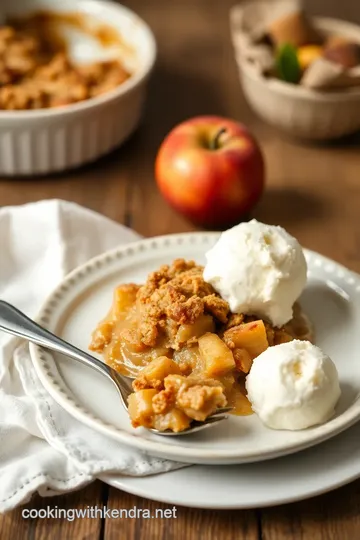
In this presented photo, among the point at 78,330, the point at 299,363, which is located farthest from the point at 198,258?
the point at 299,363

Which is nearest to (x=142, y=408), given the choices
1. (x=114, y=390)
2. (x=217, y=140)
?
(x=114, y=390)

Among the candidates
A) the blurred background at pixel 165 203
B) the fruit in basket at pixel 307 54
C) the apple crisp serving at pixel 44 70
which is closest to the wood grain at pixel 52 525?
the blurred background at pixel 165 203

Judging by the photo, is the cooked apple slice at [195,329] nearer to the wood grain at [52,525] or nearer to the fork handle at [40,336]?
the fork handle at [40,336]

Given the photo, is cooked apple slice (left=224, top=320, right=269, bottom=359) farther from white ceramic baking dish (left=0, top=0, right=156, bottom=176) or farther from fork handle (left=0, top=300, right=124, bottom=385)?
white ceramic baking dish (left=0, top=0, right=156, bottom=176)

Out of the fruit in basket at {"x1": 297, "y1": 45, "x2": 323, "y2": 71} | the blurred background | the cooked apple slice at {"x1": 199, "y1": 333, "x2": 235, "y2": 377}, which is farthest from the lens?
the fruit in basket at {"x1": 297, "y1": 45, "x2": 323, "y2": 71}

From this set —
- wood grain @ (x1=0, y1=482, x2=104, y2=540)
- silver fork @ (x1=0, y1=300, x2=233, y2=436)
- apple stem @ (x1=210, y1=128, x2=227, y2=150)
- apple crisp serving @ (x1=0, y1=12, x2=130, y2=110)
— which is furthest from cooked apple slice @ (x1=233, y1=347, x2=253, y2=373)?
apple crisp serving @ (x1=0, y1=12, x2=130, y2=110)

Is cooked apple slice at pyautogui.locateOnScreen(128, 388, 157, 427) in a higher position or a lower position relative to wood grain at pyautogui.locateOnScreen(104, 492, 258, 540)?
higher
